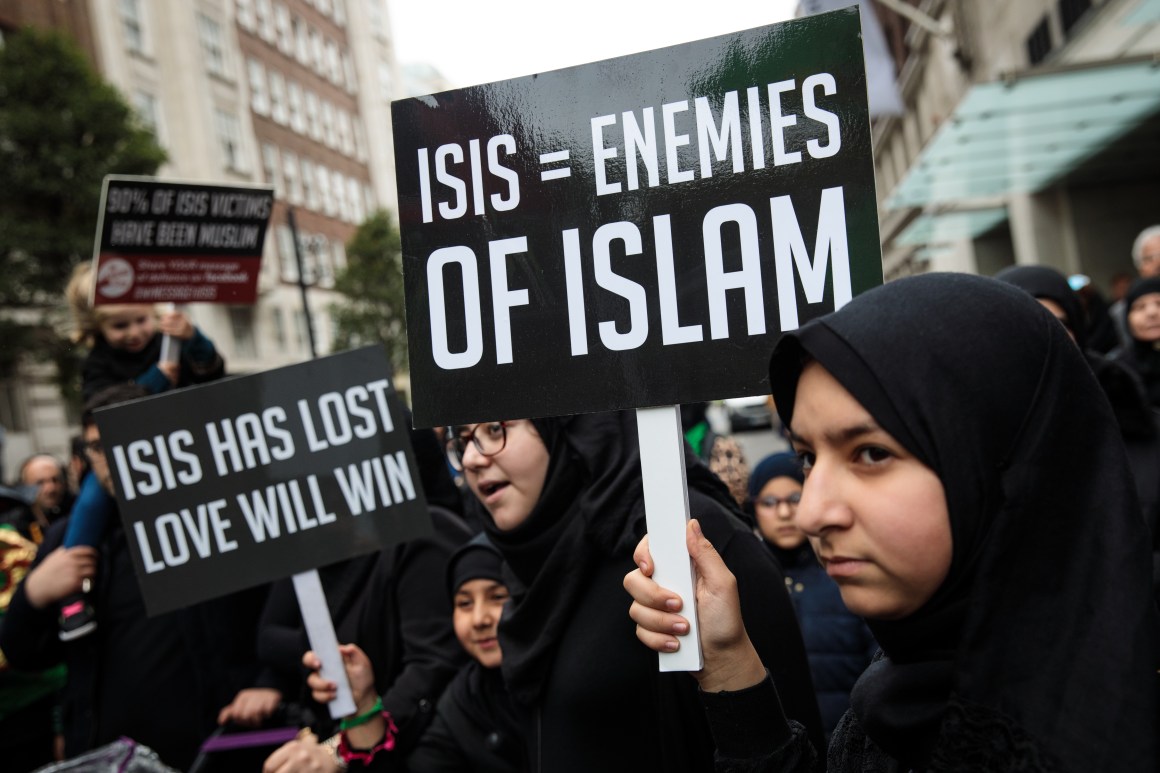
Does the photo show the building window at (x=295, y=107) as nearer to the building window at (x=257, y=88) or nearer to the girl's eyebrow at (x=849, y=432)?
the building window at (x=257, y=88)

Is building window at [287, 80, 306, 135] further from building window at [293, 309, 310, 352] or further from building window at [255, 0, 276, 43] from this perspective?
building window at [293, 309, 310, 352]

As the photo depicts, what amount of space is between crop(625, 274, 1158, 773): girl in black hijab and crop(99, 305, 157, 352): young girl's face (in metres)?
3.95

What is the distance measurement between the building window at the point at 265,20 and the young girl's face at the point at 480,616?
40740 mm

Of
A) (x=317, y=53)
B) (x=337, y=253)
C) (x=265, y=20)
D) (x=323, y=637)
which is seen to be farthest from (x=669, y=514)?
(x=317, y=53)

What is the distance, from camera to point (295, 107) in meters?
41.3

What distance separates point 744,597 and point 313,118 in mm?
44272

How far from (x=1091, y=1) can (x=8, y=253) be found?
58.5 ft

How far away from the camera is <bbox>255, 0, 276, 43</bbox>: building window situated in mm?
39156

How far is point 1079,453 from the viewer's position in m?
1.25

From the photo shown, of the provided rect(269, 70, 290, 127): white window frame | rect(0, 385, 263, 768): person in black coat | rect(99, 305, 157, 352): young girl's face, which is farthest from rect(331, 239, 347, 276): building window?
rect(0, 385, 263, 768): person in black coat

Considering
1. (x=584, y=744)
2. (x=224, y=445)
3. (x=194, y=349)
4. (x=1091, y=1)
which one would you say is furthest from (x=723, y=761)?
(x=1091, y=1)

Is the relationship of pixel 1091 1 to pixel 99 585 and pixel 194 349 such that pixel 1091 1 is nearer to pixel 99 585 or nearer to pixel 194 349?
pixel 194 349

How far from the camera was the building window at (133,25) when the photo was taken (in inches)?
1179

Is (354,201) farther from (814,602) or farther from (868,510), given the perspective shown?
(868,510)
